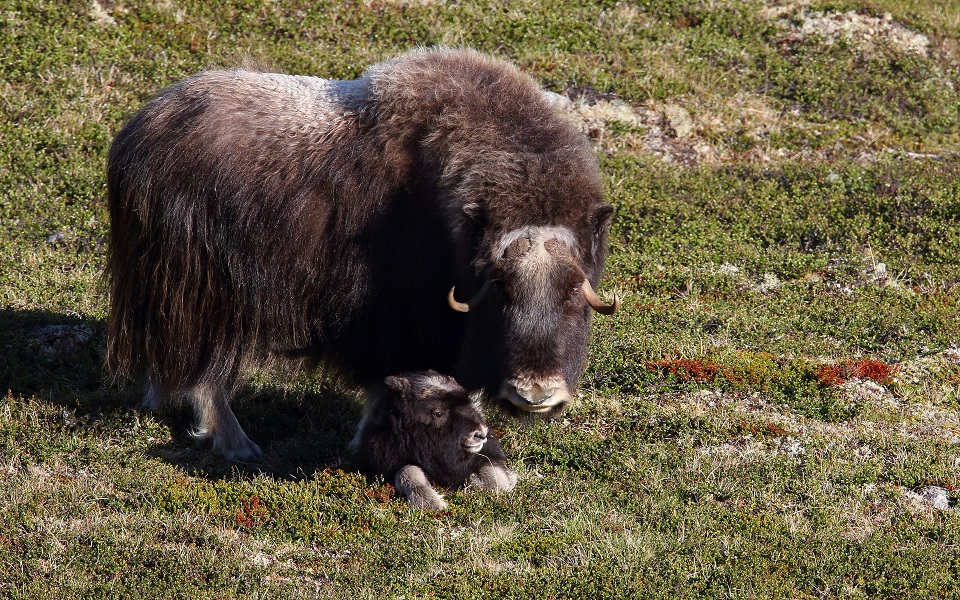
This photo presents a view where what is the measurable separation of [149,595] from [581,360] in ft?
7.54

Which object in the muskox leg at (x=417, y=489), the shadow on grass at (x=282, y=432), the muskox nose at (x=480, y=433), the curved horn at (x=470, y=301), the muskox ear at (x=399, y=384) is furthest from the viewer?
the shadow on grass at (x=282, y=432)

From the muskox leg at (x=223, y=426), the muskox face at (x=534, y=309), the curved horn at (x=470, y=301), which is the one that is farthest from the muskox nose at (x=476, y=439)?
the muskox leg at (x=223, y=426)

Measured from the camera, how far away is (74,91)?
10.5 m

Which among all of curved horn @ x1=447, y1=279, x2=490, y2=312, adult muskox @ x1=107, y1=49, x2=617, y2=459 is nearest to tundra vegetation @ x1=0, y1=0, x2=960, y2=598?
adult muskox @ x1=107, y1=49, x2=617, y2=459

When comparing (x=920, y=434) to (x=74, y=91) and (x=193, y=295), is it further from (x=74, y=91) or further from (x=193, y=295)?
(x=74, y=91)

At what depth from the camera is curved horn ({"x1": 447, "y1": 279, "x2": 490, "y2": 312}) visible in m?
4.93

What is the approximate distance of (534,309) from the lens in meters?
4.87

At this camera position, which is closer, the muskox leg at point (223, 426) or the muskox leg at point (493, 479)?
the muskox leg at point (493, 479)

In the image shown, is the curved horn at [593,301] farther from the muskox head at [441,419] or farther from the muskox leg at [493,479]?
the muskox leg at [493,479]

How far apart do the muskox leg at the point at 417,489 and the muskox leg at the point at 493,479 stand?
258 mm

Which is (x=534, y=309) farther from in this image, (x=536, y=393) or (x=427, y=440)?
(x=427, y=440)

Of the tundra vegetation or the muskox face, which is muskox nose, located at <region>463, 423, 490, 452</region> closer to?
the tundra vegetation

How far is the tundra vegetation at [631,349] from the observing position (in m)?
4.73

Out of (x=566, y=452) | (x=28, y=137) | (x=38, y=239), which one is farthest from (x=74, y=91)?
(x=566, y=452)
